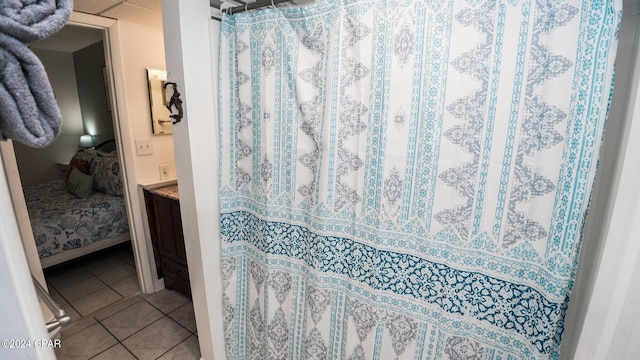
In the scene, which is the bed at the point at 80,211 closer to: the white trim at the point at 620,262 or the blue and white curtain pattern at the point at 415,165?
the blue and white curtain pattern at the point at 415,165

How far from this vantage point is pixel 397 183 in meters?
0.95

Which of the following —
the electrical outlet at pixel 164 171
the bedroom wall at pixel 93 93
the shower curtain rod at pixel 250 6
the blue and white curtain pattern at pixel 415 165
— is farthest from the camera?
the bedroom wall at pixel 93 93

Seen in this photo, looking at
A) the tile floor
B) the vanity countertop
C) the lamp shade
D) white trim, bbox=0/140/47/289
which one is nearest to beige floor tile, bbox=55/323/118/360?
the tile floor

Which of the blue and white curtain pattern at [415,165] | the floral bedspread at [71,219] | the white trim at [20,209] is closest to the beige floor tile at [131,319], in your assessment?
the white trim at [20,209]

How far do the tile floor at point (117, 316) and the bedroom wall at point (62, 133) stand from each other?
225cm

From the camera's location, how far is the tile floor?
1745 millimetres

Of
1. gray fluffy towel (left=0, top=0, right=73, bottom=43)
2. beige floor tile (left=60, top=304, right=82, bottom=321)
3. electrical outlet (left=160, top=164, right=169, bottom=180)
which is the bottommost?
beige floor tile (left=60, top=304, right=82, bottom=321)

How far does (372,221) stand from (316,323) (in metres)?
0.55

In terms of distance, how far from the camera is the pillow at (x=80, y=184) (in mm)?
2777

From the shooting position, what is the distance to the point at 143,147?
7.19ft

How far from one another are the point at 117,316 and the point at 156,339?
18.4 inches

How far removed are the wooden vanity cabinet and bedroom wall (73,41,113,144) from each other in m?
2.49

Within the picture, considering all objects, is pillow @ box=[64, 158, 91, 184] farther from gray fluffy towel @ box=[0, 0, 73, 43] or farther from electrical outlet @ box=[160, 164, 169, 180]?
gray fluffy towel @ box=[0, 0, 73, 43]

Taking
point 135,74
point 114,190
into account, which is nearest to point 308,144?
point 135,74
